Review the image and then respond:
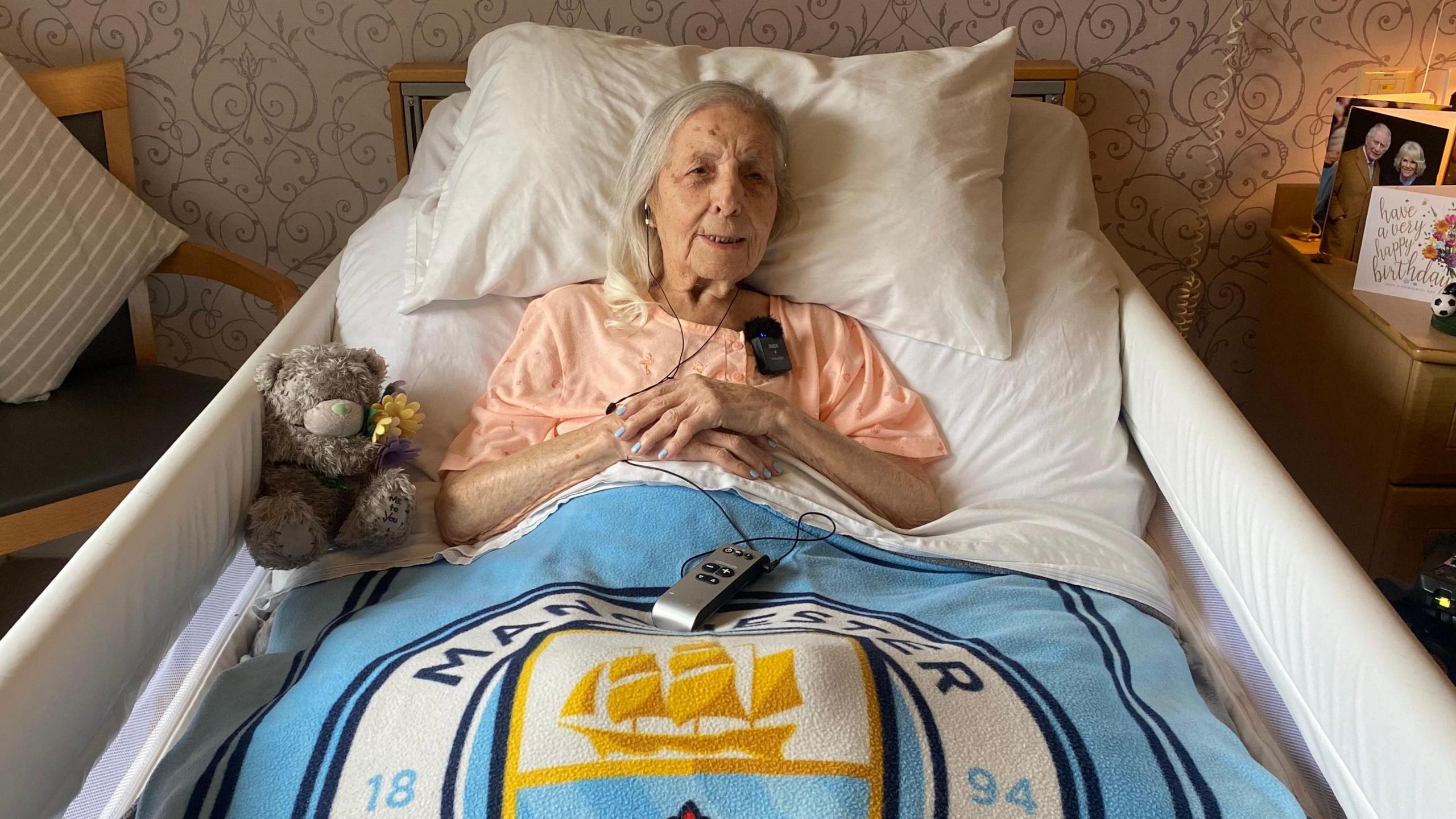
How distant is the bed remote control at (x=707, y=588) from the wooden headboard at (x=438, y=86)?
116 centimetres

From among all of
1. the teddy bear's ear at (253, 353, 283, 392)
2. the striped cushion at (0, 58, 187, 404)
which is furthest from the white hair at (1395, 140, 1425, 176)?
the striped cushion at (0, 58, 187, 404)

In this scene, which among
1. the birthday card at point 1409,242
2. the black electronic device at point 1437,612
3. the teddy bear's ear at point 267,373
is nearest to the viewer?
the black electronic device at point 1437,612

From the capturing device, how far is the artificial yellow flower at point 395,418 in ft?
4.52

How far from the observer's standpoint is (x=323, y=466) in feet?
4.43

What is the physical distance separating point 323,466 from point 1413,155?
1709mm

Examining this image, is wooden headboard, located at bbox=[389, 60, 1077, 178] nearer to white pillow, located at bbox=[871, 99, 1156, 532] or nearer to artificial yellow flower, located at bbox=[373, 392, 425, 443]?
white pillow, located at bbox=[871, 99, 1156, 532]

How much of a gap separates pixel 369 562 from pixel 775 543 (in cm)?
48

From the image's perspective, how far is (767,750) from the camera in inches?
35.2

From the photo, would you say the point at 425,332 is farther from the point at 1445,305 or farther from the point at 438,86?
the point at 1445,305

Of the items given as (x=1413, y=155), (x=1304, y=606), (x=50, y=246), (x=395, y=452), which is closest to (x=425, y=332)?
(x=395, y=452)

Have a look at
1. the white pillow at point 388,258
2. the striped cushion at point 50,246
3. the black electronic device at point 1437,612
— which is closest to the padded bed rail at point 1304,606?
the black electronic device at point 1437,612

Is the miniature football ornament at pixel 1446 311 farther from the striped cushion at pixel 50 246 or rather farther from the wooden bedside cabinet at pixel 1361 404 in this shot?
the striped cushion at pixel 50 246

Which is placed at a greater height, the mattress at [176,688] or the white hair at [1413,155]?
the white hair at [1413,155]

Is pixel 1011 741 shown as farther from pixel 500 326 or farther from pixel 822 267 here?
pixel 500 326
